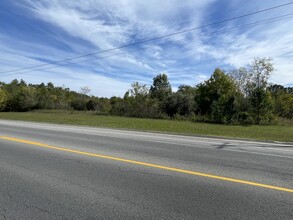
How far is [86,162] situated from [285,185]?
4931mm

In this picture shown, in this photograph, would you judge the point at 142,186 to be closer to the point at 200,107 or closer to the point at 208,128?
the point at 208,128

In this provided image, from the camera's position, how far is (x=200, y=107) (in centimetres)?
4591

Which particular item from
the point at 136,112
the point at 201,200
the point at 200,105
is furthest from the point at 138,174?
the point at 200,105

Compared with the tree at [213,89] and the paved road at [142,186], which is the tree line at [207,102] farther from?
the paved road at [142,186]

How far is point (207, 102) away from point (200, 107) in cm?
208

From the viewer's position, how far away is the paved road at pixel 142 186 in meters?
4.02

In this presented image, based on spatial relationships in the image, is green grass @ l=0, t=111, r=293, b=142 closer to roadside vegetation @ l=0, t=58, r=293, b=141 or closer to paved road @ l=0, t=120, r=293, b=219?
roadside vegetation @ l=0, t=58, r=293, b=141

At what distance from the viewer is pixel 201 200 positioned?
4.48 meters

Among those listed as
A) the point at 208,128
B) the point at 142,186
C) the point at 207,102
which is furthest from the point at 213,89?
the point at 142,186

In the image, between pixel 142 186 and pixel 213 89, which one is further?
pixel 213 89

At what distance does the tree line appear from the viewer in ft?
98.6

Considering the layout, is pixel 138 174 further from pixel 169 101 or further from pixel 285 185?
pixel 169 101

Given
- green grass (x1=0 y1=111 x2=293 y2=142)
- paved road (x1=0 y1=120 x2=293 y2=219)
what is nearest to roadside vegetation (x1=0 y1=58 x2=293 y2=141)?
green grass (x1=0 y1=111 x2=293 y2=142)

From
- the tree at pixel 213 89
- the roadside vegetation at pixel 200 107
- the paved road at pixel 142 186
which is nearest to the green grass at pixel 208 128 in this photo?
the roadside vegetation at pixel 200 107
